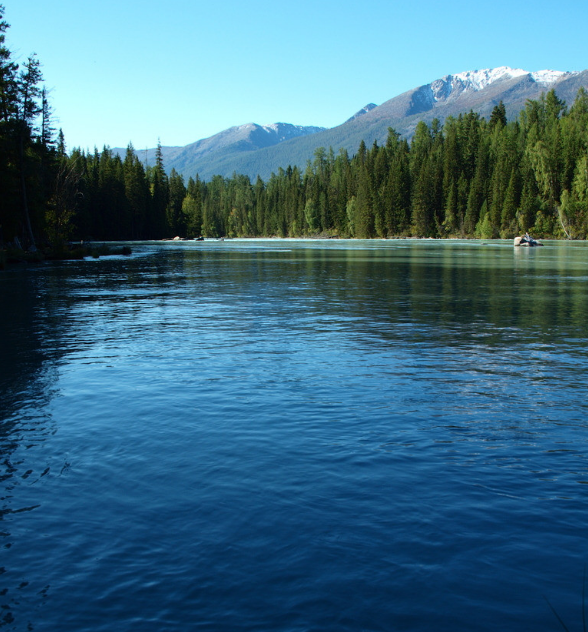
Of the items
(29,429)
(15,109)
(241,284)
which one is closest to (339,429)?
(29,429)

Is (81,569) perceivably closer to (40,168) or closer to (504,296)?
(504,296)

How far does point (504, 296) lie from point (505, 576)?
80.0 feet

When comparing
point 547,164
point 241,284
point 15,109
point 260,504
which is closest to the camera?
point 260,504

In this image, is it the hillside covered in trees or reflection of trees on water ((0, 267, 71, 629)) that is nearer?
reflection of trees on water ((0, 267, 71, 629))

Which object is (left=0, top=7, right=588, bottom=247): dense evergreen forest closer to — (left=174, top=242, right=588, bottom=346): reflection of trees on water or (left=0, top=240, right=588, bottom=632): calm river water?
(left=174, top=242, right=588, bottom=346): reflection of trees on water

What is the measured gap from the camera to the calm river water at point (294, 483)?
5316 millimetres

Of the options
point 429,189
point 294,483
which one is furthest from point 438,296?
point 429,189

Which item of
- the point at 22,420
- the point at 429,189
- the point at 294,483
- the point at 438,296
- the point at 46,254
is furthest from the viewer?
the point at 429,189

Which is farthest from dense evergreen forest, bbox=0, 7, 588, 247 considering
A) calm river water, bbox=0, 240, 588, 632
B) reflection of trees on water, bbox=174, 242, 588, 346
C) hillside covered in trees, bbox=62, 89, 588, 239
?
calm river water, bbox=0, 240, 588, 632

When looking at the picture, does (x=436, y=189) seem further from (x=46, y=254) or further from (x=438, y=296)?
(x=438, y=296)

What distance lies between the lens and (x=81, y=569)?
5.78 metres

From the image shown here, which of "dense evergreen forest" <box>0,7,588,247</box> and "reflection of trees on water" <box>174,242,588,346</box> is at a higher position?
"dense evergreen forest" <box>0,7,588,247</box>

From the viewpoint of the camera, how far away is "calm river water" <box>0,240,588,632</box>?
532cm

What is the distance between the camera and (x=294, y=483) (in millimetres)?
7719
